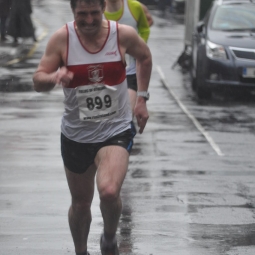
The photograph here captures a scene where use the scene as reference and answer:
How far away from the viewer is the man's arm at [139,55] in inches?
212

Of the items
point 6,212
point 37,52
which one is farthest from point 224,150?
point 37,52

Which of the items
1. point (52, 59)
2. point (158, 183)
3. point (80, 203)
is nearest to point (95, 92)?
point (52, 59)

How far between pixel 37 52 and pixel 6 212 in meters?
16.6

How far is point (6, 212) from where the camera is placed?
7.16 meters

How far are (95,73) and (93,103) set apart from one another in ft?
0.58

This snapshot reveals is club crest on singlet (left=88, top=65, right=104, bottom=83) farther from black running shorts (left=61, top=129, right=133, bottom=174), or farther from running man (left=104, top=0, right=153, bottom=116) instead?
running man (left=104, top=0, right=153, bottom=116)

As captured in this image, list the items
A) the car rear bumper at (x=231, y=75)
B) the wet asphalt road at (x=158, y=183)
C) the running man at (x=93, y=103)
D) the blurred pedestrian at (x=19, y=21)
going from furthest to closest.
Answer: the blurred pedestrian at (x=19, y=21), the car rear bumper at (x=231, y=75), the wet asphalt road at (x=158, y=183), the running man at (x=93, y=103)

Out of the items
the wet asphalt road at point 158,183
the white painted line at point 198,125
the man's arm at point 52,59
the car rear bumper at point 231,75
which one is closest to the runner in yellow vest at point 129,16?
the wet asphalt road at point 158,183

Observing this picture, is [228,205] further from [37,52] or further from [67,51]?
[37,52]

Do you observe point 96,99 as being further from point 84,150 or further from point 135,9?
point 135,9

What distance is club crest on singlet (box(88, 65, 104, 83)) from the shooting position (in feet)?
17.2

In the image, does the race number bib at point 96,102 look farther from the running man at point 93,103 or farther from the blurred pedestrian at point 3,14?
the blurred pedestrian at point 3,14

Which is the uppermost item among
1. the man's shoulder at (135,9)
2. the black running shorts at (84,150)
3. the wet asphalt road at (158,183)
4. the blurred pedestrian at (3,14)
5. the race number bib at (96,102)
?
the race number bib at (96,102)

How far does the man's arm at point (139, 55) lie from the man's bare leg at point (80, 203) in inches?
18.9
